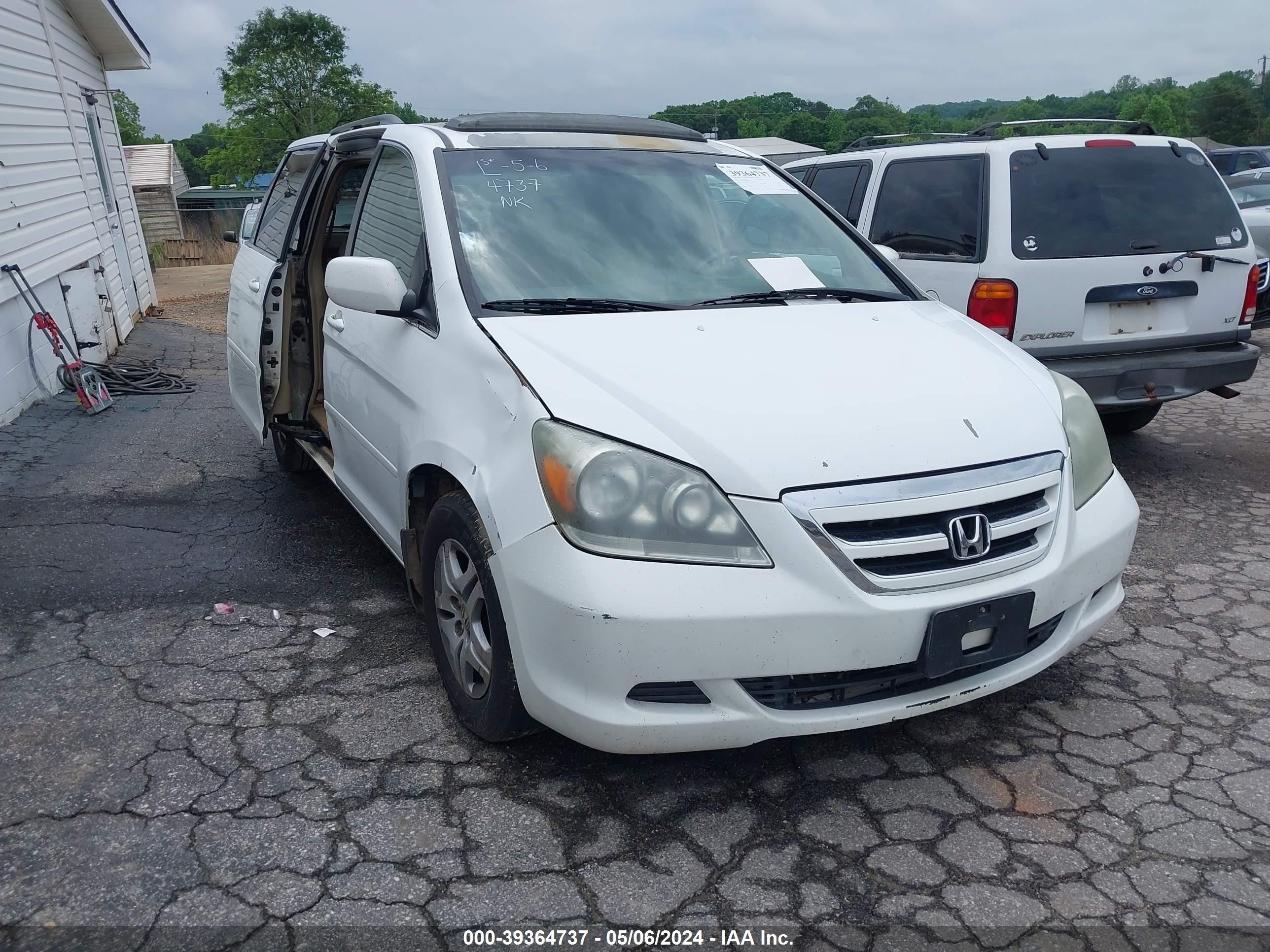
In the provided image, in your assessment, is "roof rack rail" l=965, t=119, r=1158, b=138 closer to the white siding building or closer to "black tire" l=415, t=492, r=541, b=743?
"black tire" l=415, t=492, r=541, b=743

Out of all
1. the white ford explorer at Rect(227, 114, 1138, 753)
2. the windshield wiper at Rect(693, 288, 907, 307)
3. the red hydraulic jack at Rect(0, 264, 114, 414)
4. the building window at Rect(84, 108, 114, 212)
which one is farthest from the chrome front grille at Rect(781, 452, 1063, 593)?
the building window at Rect(84, 108, 114, 212)

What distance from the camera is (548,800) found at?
8.69 feet

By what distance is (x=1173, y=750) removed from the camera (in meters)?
2.88

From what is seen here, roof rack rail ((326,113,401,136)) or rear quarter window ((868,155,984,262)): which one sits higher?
roof rack rail ((326,113,401,136))

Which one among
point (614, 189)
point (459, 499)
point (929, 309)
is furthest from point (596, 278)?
point (929, 309)

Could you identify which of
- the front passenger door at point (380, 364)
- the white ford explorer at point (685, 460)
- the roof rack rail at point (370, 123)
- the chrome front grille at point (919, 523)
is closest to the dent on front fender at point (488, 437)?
the white ford explorer at point (685, 460)

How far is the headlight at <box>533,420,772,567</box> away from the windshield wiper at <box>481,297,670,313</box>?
786 millimetres

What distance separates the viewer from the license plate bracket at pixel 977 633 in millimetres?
2400

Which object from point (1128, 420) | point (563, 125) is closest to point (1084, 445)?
point (563, 125)

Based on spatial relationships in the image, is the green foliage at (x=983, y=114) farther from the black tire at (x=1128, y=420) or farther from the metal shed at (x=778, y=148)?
the black tire at (x=1128, y=420)

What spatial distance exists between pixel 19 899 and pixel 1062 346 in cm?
487

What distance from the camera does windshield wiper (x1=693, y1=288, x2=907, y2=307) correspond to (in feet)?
10.7

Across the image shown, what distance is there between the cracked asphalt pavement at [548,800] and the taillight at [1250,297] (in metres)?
1.85

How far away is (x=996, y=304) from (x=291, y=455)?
3909 millimetres
